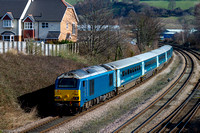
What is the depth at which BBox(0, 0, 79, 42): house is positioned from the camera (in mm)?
41344

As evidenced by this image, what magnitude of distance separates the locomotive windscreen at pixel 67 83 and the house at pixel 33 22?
24.6 meters

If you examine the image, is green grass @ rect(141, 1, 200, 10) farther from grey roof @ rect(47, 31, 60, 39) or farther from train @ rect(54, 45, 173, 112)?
train @ rect(54, 45, 173, 112)

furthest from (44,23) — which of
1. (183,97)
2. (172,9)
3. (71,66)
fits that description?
(172,9)

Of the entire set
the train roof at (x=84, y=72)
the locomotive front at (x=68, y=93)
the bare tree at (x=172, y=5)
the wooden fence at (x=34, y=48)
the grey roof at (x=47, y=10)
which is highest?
the bare tree at (x=172, y=5)

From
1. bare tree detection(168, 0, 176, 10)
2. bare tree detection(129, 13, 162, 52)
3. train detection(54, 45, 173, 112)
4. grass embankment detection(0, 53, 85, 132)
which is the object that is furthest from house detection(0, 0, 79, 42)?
bare tree detection(168, 0, 176, 10)

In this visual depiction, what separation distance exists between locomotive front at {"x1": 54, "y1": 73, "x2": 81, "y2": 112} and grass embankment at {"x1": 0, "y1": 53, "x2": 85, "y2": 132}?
6.11ft

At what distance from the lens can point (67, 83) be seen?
643 inches

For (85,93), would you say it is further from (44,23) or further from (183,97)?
(44,23)

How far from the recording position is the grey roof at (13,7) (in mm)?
42078

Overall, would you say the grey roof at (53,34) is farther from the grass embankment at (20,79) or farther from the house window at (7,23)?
the grass embankment at (20,79)

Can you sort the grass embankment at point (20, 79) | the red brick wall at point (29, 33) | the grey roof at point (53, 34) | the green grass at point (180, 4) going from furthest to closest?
the green grass at point (180, 4)
the red brick wall at point (29, 33)
the grey roof at point (53, 34)
the grass embankment at point (20, 79)

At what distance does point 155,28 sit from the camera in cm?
5806

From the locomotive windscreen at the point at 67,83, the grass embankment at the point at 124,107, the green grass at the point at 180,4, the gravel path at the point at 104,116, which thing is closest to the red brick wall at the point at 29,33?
the grass embankment at the point at 124,107

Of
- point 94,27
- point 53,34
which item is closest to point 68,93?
point 94,27
